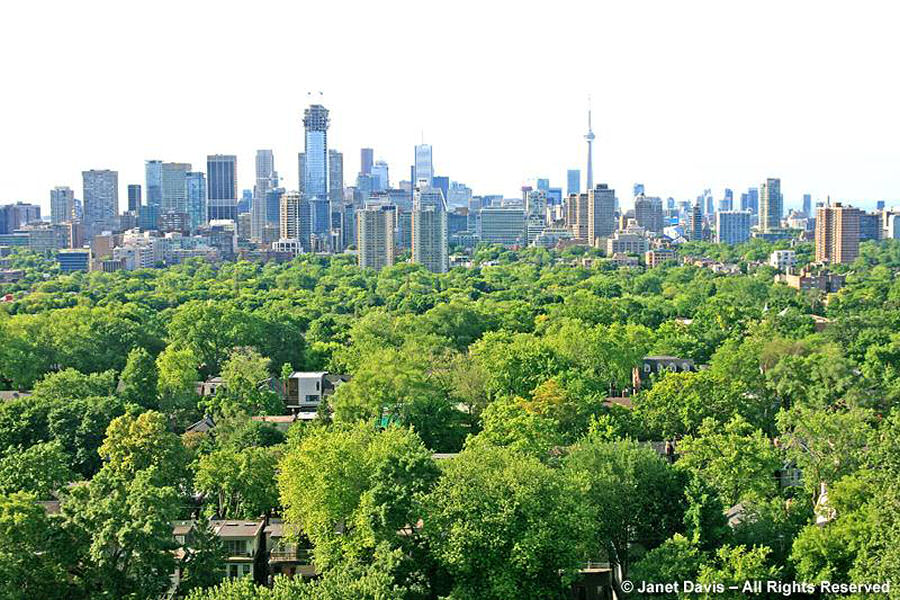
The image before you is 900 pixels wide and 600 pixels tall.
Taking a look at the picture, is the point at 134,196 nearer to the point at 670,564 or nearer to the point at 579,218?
the point at 579,218

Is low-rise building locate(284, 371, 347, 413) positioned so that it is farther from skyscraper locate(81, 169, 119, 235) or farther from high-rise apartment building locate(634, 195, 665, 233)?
high-rise apartment building locate(634, 195, 665, 233)

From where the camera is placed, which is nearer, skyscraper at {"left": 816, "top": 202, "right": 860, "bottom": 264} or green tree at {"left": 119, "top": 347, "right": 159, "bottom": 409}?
green tree at {"left": 119, "top": 347, "right": 159, "bottom": 409}

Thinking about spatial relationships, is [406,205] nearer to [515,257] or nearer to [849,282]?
[515,257]

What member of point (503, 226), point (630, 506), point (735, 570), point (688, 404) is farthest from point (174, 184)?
point (735, 570)

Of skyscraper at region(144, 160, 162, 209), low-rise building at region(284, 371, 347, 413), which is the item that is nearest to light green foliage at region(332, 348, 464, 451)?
low-rise building at region(284, 371, 347, 413)

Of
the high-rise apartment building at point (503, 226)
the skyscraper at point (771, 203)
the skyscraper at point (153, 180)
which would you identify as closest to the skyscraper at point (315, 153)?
the skyscraper at point (153, 180)

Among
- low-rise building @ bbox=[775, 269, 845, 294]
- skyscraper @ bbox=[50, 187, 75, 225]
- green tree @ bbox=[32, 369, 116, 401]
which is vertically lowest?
green tree @ bbox=[32, 369, 116, 401]

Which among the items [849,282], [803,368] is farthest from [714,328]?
[849,282]
